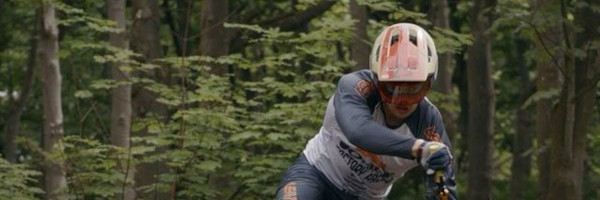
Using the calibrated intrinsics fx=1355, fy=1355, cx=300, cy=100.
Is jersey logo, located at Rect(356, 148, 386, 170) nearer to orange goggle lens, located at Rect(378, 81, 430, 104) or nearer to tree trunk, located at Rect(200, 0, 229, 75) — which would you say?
orange goggle lens, located at Rect(378, 81, 430, 104)

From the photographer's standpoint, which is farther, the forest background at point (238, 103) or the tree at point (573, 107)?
the forest background at point (238, 103)

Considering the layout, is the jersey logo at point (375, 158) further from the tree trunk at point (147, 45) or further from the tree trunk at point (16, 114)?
the tree trunk at point (16, 114)

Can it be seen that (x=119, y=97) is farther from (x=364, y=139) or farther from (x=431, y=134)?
(x=364, y=139)

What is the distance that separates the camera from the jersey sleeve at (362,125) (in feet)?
17.9

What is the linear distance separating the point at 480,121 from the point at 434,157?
1827 centimetres

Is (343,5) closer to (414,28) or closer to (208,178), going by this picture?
(208,178)

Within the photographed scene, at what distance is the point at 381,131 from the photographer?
5.57 metres

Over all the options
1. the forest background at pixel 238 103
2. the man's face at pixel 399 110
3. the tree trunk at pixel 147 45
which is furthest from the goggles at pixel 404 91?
the tree trunk at pixel 147 45

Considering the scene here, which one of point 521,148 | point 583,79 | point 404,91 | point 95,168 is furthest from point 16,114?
point 404,91

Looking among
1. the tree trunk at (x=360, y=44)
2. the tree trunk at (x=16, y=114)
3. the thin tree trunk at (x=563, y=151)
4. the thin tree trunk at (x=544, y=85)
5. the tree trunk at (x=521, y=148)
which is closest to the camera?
the thin tree trunk at (x=544, y=85)

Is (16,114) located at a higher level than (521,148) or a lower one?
higher

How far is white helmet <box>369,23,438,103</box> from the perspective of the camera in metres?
5.64

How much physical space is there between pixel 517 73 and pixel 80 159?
17338 millimetres

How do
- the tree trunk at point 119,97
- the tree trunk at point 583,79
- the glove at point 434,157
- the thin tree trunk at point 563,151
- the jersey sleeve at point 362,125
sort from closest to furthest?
the glove at point 434,157, the jersey sleeve at point 362,125, the tree trunk at point 583,79, the thin tree trunk at point 563,151, the tree trunk at point 119,97
